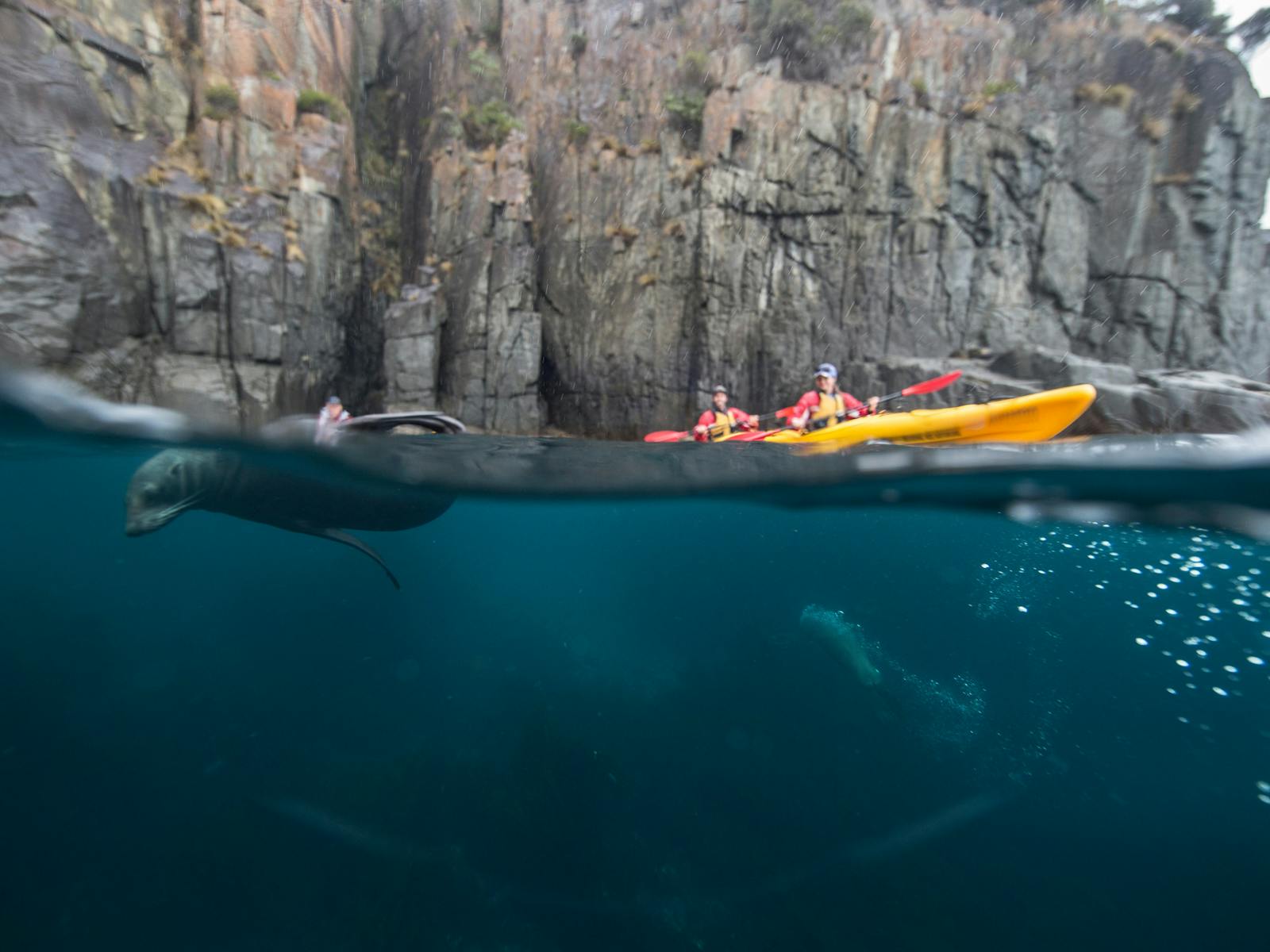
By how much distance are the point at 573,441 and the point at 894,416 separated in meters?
5.13

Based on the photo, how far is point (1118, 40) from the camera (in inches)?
870

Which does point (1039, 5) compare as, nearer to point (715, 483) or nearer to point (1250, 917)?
point (715, 483)

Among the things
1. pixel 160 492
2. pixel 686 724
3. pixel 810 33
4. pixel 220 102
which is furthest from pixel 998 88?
pixel 160 492

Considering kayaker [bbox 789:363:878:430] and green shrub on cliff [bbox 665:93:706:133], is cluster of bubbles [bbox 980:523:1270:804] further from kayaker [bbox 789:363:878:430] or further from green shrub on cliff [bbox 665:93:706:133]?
green shrub on cliff [bbox 665:93:706:133]

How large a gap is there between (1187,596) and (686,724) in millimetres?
11260

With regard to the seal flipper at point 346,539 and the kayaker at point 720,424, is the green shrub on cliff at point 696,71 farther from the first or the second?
the seal flipper at point 346,539

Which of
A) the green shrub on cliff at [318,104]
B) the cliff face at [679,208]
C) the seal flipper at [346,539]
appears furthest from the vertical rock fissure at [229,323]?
the seal flipper at [346,539]

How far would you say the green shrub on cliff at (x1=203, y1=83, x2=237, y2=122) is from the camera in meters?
→ 18.7

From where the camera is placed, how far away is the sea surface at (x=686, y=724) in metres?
5.45

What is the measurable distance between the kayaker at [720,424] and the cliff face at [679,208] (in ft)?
19.1

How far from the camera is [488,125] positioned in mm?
22234

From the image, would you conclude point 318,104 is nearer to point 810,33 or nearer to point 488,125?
point 488,125

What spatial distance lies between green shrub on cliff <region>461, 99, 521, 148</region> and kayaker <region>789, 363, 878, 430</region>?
15.6 m

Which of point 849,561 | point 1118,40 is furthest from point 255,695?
point 1118,40
